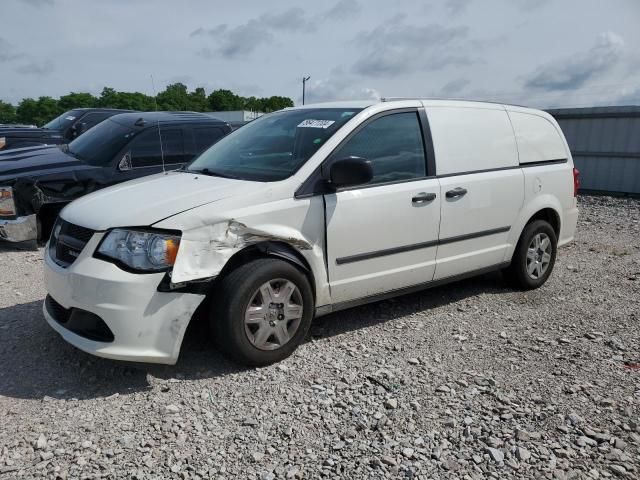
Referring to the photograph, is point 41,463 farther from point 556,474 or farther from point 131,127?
point 131,127

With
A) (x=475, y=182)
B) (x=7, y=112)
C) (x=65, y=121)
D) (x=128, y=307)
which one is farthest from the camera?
(x=7, y=112)

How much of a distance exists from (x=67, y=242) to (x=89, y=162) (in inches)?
146

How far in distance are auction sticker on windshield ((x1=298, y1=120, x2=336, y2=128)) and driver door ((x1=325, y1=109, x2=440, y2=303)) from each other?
24 cm

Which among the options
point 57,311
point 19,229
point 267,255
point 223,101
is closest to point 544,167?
point 267,255

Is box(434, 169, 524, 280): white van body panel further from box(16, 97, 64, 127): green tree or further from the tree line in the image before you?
box(16, 97, 64, 127): green tree

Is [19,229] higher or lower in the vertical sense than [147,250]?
lower

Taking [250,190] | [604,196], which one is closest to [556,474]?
[250,190]

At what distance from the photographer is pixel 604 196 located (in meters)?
12.5

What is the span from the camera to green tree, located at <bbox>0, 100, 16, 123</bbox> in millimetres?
72287

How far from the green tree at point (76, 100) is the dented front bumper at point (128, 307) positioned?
79099 millimetres

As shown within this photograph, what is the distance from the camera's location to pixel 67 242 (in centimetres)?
347

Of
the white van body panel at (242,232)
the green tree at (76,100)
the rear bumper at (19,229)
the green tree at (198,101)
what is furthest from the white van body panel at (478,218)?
the green tree at (76,100)

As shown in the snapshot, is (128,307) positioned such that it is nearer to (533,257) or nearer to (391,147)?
(391,147)

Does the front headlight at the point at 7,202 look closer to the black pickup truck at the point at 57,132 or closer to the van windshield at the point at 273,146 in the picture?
the van windshield at the point at 273,146
